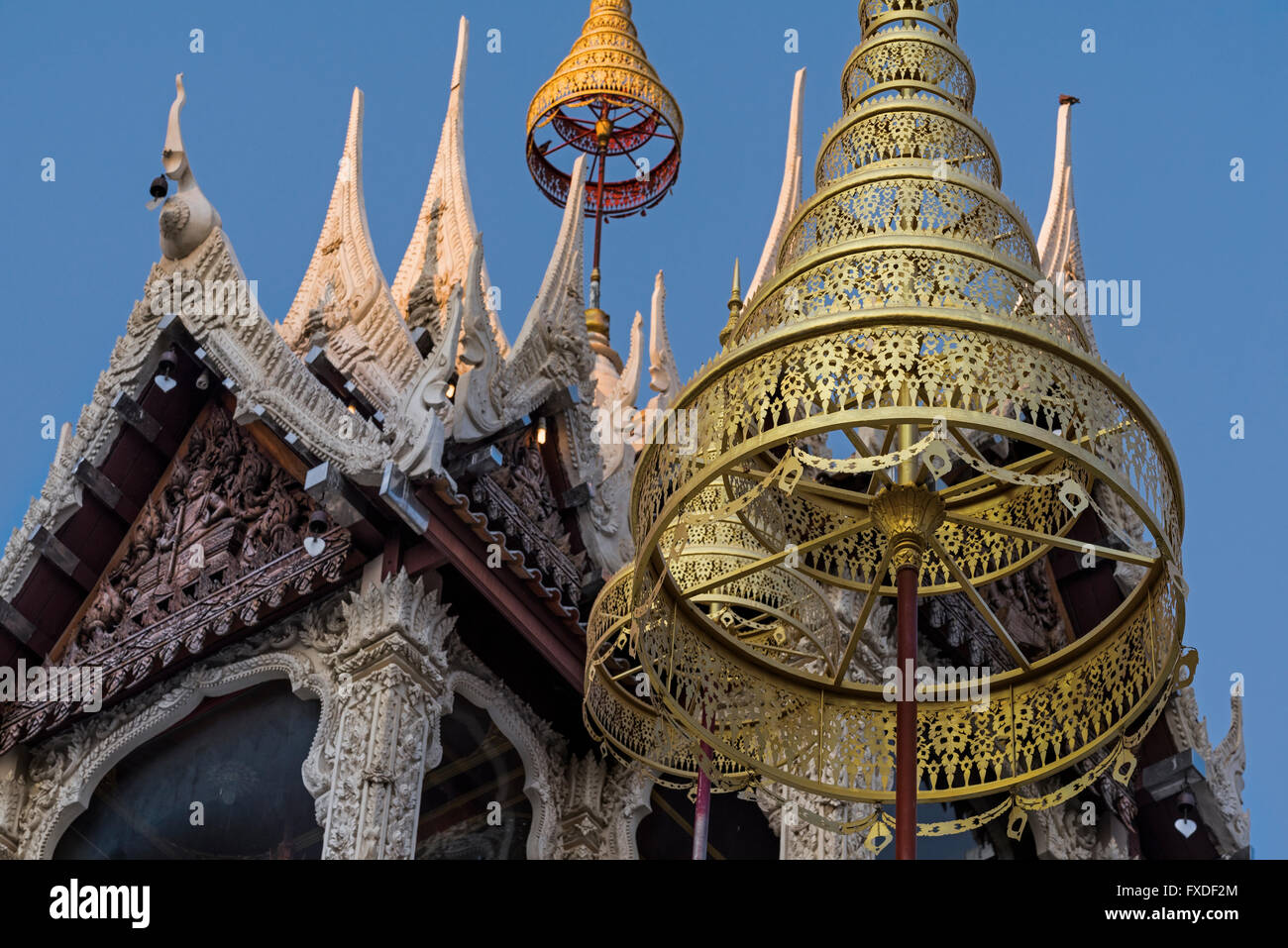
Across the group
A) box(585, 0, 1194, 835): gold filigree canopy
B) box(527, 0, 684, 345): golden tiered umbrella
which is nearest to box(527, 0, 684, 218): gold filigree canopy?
box(527, 0, 684, 345): golden tiered umbrella

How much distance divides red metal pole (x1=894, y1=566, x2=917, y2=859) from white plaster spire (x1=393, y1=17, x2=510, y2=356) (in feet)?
28.8

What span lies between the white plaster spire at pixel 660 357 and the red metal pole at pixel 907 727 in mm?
8979

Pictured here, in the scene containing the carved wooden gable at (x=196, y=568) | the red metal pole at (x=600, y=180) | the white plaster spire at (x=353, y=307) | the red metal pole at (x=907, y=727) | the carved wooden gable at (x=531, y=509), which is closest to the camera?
the red metal pole at (x=907, y=727)

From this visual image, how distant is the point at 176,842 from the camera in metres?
13.8

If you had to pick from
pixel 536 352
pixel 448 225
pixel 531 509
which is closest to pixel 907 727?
pixel 531 509


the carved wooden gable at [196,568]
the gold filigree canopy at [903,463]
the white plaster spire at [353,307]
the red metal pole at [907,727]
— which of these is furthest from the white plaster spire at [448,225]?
the red metal pole at [907,727]

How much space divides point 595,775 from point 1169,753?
5218 mm

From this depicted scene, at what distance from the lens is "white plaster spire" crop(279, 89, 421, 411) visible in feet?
49.2

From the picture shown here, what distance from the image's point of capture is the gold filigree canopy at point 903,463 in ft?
24.4

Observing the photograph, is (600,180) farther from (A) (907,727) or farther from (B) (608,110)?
(A) (907,727)

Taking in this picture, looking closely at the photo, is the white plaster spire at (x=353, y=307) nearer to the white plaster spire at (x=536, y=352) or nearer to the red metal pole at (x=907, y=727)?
the white plaster spire at (x=536, y=352)
